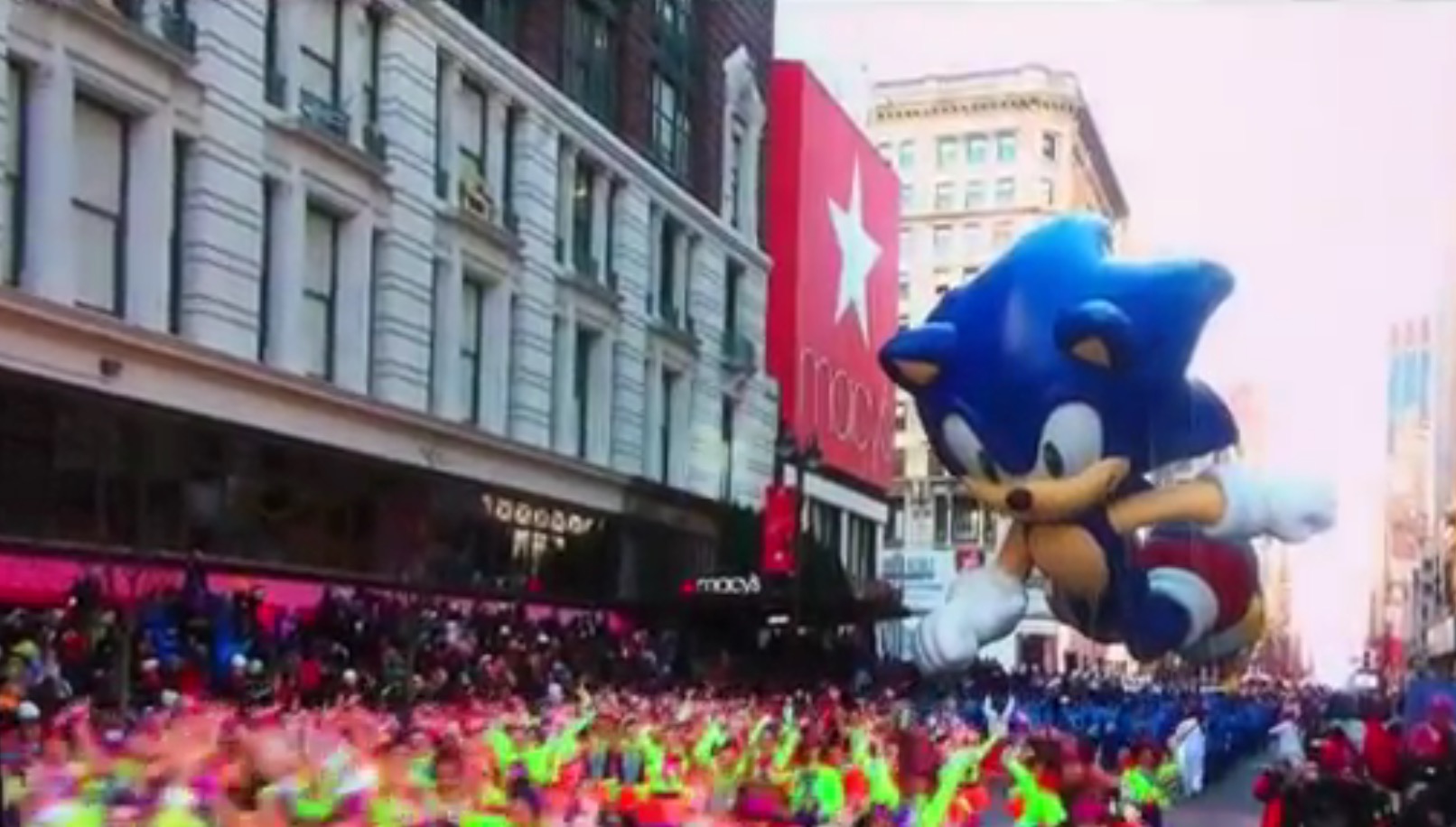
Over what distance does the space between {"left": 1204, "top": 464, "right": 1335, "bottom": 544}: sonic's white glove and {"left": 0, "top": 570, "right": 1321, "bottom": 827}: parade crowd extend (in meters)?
1.62

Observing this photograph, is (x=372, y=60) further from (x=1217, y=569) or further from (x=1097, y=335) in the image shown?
(x=1217, y=569)

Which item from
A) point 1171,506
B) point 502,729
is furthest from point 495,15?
point 502,729

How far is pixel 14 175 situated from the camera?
13852 millimetres

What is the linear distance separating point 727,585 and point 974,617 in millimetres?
4302

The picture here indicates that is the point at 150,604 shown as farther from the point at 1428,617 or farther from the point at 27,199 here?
the point at 1428,617

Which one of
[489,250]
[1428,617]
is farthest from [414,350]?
[1428,617]

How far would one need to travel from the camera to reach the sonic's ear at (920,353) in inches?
644

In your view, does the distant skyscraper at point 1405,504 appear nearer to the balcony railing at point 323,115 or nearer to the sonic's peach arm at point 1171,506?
the sonic's peach arm at point 1171,506

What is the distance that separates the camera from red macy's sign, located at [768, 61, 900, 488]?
19531 millimetres

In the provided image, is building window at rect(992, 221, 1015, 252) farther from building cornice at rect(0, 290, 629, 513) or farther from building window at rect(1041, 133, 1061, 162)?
building cornice at rect(0, 290, 629, 513)

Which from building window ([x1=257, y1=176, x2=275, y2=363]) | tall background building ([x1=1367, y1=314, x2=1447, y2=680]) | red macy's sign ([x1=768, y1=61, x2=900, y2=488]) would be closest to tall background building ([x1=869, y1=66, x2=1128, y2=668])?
red macy's sign ([x1=768, y1=61, x2=900, y2=488])

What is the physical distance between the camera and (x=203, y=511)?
14836mm

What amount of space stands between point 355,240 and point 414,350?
1.45 meters

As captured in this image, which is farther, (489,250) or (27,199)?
(489,250)
